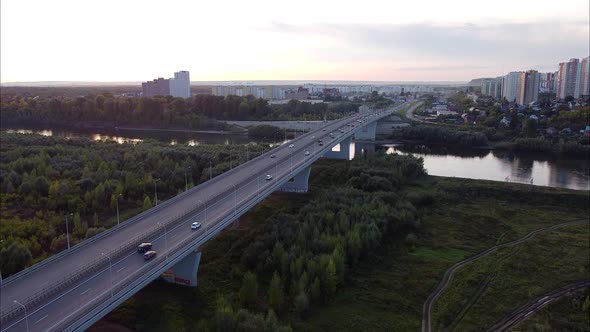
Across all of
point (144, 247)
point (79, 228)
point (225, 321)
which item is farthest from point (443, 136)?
point (225, 321)

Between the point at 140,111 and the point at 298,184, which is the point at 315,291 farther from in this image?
the point at 140,111

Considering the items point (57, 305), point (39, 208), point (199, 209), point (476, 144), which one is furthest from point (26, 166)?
point (476, 144)

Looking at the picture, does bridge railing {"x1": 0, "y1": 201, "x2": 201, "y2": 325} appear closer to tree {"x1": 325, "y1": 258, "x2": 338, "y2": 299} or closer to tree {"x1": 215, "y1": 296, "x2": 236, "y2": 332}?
tree {"x1": 215, "y1": 296, "x2": 236, "y2": 332}

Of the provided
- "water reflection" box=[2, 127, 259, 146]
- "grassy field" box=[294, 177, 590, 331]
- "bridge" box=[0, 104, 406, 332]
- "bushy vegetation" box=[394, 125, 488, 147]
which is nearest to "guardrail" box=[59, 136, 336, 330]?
"bridge" box=[0, 104, 406, 332]

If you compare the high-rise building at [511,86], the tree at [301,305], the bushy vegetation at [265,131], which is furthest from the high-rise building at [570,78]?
the tree at [301,305]

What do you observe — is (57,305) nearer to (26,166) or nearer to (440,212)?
(440,212)

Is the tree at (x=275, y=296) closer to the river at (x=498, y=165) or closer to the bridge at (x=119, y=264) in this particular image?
the bridge at (x=119, y=264)

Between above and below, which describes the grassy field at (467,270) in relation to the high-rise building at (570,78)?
below
